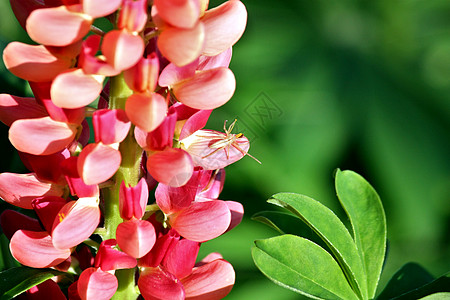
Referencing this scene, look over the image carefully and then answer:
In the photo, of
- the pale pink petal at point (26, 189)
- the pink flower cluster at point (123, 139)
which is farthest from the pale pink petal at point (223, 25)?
the pale pink petal at point (26, 189)

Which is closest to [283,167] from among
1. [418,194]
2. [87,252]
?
[418,194]

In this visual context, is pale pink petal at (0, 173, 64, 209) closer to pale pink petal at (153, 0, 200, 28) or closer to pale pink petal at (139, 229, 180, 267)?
pale pink petal at (139, 229, 180, 267)

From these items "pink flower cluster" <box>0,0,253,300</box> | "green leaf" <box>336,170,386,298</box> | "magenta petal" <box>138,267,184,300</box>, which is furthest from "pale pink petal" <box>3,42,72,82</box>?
"green leaf" <box>336,170,386,298</box>

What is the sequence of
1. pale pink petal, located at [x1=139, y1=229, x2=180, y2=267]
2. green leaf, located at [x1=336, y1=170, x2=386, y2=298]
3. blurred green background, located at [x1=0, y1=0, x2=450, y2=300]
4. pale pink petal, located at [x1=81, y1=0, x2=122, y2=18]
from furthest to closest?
blurred green background, located at [x1=0, y1=0, x2=450, y2=300], green leaf, located at [x1=336, y1=170, x2=386, y2=298], pale pink petal, located at [x1=139, y1=229, x2=180, y2=267], pale pink petal, located at [x1=81, y1=0, x2=122, y2=18]

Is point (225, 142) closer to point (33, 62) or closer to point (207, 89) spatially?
point (207, 89)

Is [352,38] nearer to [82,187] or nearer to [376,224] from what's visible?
[376,224]

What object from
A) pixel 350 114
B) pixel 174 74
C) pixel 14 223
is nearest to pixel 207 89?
pixel 174 74
